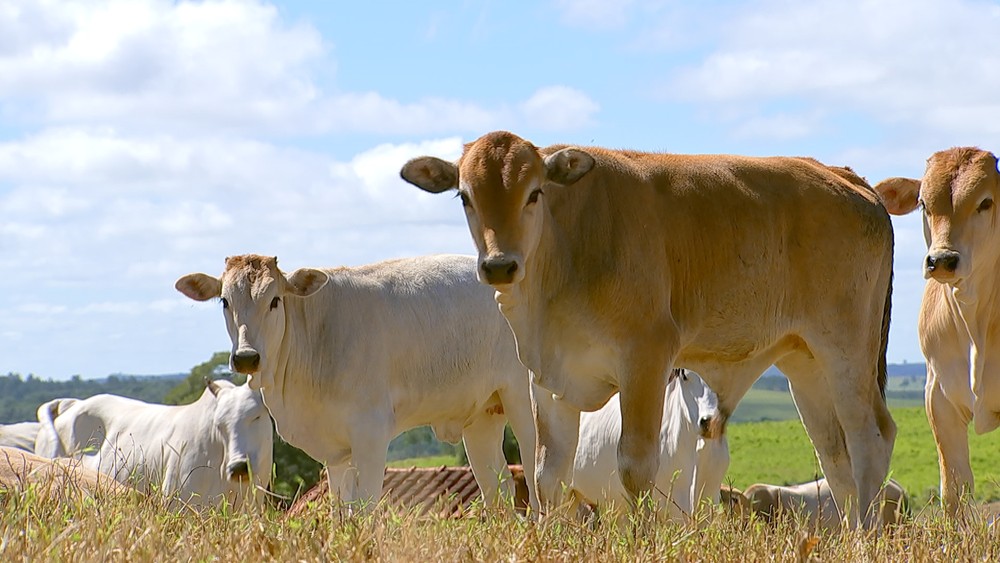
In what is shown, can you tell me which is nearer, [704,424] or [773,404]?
[704,424]

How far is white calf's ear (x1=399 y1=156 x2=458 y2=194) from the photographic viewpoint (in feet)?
27.1

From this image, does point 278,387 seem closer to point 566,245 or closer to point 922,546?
point 566,245

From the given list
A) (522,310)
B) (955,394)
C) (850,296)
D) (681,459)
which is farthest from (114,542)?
(681,459)

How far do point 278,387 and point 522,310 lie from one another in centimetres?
419

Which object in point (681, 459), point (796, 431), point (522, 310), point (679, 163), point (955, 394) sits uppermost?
point (679, 163)

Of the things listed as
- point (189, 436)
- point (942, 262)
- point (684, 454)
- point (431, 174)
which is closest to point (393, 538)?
point (431, 174)

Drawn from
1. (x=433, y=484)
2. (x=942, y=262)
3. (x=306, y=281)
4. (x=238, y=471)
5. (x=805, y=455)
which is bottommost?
(x=805, y=455)

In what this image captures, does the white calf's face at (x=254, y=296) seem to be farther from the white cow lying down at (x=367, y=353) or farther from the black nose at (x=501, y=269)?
the black nose at (x=501, y=269)

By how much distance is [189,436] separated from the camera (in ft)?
52.1

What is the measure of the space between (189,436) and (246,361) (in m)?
5.06

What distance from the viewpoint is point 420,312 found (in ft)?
41.7

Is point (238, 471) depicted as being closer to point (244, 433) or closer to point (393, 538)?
point (244, 433)

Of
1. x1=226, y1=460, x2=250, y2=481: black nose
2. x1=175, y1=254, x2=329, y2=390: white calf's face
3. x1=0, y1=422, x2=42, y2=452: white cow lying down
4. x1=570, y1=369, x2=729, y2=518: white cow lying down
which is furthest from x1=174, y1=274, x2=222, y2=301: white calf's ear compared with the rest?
x1=0, y1=422, x2=42, y2=452: white cow lying down

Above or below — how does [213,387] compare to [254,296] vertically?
below
